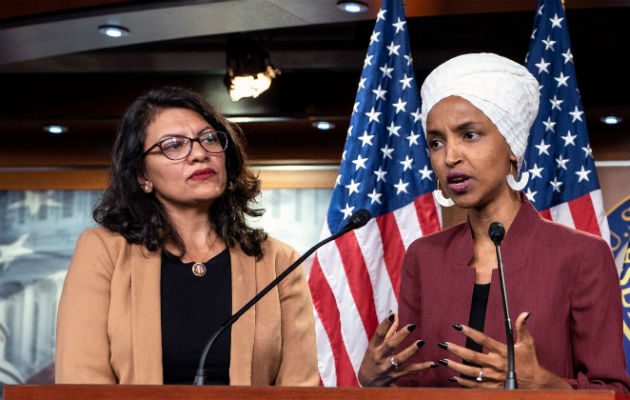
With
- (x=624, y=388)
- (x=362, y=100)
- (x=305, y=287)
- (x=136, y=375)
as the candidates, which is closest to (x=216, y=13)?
(x=362, y=100)

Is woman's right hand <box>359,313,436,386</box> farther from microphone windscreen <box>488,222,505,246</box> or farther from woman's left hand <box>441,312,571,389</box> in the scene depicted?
microphone windscreen <box>488,222,505,246</box>

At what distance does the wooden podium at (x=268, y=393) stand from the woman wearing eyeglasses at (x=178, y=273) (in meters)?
0.69

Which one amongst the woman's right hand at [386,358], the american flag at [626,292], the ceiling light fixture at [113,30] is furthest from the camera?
the ceiling light fixture at [113,30]

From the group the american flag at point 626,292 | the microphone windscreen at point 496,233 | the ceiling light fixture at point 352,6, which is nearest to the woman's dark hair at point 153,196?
the microphone windscreen at point 496,233

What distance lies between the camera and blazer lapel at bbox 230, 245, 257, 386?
92.7 inches

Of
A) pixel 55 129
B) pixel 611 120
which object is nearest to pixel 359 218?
pixel 611 120

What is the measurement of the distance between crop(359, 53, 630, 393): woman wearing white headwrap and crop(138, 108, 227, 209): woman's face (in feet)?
2.00

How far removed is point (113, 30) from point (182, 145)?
7.90ft

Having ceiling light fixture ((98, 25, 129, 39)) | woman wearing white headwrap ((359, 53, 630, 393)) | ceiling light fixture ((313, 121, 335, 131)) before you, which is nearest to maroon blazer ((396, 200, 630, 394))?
woman wearing white headwrap ((359, 53, 630, 393))

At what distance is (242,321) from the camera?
95.7 inches

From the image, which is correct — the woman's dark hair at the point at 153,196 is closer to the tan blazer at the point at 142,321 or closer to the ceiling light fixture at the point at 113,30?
the tan blazer at the point at 142,321

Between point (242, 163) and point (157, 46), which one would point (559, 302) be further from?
point (157, 46)

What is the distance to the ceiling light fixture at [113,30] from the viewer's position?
4.71m

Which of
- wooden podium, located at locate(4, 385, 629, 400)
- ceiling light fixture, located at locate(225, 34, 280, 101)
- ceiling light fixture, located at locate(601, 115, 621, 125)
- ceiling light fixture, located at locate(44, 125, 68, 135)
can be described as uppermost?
ceiling light fixture, located at locate(225, 34, 280, 101)
